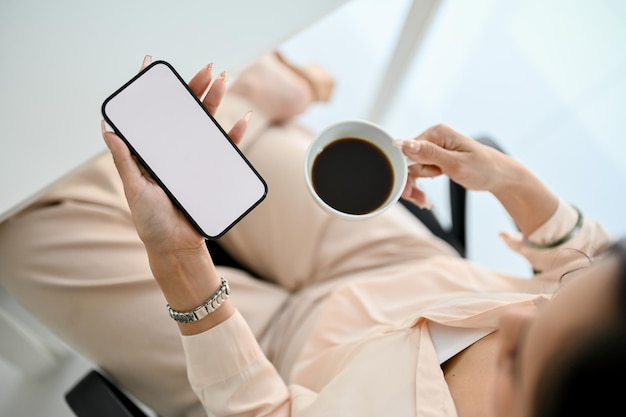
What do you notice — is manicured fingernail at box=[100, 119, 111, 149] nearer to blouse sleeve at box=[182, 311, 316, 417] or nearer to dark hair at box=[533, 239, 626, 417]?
blouse sleeve at box=[182, 311, 316, 417]

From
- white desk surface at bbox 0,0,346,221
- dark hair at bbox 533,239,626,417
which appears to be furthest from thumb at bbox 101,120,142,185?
dark hair at bbox 533,239,626,417

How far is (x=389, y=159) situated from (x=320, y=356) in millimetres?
313

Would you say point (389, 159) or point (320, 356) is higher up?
point (389, 159)

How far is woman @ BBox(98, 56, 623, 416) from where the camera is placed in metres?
0.41

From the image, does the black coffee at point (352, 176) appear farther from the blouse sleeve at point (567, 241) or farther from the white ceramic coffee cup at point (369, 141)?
the blouse sleeve at point (567, 241)

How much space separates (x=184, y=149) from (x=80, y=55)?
9.2 inches

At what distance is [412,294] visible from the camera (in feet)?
2.38

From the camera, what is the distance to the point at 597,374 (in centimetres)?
32

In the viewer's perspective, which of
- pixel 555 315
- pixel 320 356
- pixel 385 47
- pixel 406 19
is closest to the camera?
pixel 555 315

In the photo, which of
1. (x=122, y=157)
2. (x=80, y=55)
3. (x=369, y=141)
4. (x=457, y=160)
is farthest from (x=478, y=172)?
(x=80, y=55)

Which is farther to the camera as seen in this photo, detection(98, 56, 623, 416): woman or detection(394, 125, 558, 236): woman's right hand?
detection(394, 125, 558, 236): woman's right hand

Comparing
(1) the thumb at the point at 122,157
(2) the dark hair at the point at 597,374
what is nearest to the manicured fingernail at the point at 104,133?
(1) the thumb at the point at 122,157

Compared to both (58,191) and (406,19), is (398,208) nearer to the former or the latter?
(406,19)

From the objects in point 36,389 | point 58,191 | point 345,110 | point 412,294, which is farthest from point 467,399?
point 345,110
